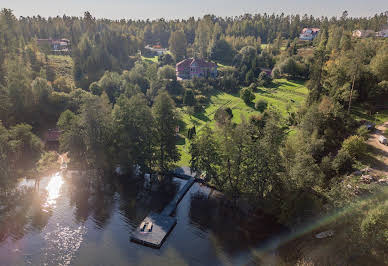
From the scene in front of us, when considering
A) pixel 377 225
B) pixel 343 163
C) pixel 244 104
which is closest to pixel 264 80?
pixel 244 104

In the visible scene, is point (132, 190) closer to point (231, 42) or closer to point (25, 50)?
point (25, 50)

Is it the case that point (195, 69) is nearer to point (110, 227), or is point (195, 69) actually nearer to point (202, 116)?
point (202, 116)

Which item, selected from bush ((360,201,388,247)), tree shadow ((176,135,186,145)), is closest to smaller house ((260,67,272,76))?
tree shadow ((176,135,186,145))

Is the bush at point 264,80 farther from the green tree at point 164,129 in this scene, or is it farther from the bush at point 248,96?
the green tree at point 164,129

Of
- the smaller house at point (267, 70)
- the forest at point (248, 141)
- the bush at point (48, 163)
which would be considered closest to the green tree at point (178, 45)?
the smaller house at point (267, 70)

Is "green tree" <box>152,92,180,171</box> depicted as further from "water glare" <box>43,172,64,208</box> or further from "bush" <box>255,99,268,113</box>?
"bush" <box>255,99,268,113</box>

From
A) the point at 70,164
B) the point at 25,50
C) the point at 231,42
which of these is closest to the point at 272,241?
the point at 70,164
